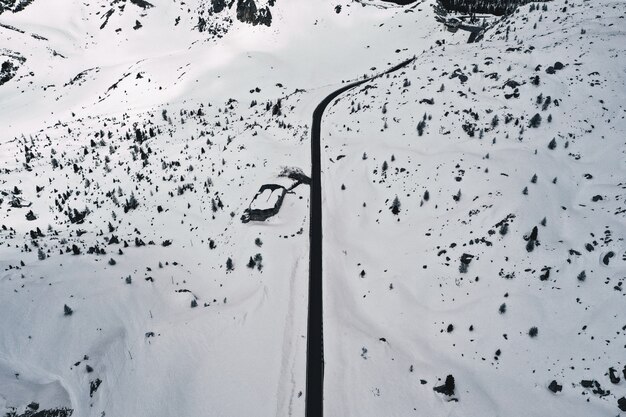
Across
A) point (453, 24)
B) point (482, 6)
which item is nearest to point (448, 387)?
point (453, 24)

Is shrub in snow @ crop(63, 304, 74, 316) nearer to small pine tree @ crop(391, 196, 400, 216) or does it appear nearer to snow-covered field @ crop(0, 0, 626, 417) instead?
snow-covered field @ crop(0, 0, 626, 417)

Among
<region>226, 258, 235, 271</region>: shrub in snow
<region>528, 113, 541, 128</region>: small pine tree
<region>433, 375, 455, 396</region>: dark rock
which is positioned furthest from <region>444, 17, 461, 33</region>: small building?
<region>433, 375, 455, 396</region>: dark rock

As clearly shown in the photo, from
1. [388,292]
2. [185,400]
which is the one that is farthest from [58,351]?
[388,292]

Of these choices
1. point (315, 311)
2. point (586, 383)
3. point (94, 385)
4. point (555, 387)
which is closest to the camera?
point (586, 383)

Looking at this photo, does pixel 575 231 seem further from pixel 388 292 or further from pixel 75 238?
pixel 75 238

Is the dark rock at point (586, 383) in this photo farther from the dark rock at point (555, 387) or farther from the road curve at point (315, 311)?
the road curve at point (315, 311)

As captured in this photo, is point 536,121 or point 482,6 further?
point 482,6

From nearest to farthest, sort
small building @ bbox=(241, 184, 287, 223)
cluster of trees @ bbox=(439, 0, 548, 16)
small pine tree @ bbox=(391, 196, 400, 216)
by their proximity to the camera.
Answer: small pine tree @ bbox=(391, 196, 400, 216) → small building @ bbox=(241, 184, 287, 223) → cluster of trees @ bbox=(439, 0, 548, 16)

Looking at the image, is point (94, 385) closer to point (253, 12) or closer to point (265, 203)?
point (265, 203)

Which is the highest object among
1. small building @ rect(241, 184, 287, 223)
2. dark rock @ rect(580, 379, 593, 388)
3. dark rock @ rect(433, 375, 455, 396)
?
small building @ rect(241, 184, 287, 223)
